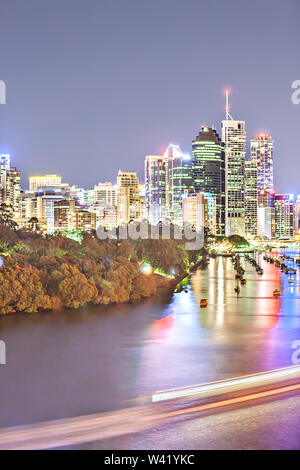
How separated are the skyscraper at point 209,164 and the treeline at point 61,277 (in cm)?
8906

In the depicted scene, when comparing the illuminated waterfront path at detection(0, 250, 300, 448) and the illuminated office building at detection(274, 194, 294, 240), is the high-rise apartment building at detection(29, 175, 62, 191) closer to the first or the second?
the illuminated office building at detection(274, 194, 294, 240)

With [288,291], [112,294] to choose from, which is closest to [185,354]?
[112,294]

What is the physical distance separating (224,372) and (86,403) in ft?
10.2

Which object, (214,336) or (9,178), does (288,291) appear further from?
(9,178)

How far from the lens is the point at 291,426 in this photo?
328 inches

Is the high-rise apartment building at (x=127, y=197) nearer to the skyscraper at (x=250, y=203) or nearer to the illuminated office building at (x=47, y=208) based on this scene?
the illuminated office building at (x=47, y=208)

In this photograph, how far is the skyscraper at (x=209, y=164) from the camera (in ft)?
382

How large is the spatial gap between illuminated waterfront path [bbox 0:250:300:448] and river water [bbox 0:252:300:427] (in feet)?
0.07

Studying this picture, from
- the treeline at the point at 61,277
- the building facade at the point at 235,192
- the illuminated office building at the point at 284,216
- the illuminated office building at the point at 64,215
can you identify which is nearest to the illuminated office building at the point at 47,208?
the illuminated office building at the point at 64,215

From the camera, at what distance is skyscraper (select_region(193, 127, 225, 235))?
116562mm

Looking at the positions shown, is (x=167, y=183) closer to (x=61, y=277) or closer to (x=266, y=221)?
(x=266, y=221)

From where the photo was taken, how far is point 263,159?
6550 inches

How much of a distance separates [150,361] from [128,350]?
1491 mm
